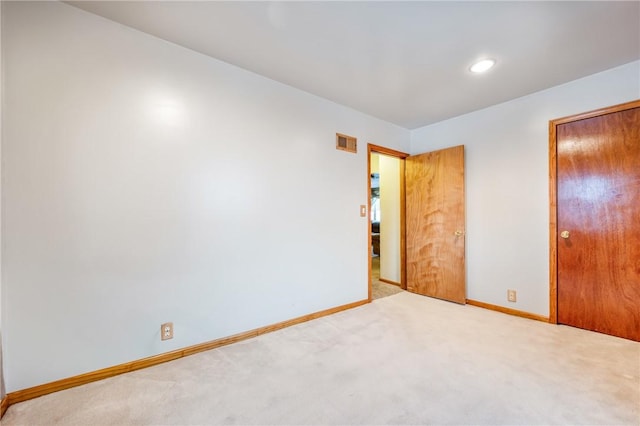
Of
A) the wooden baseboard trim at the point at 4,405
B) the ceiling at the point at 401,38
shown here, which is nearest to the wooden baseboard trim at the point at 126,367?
the wooden baseboard trim at the point at 4,405

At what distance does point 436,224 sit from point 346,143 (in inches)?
64.7

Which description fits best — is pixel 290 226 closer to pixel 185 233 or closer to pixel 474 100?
pixel 185 233

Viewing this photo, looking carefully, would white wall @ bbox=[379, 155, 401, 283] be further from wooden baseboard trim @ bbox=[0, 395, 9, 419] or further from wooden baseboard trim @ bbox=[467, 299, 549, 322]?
wooden baseboard trim @ bbox=[0, 395, 9, 419]

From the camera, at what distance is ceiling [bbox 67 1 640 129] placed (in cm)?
174

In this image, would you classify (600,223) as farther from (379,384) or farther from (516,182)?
(379,384)

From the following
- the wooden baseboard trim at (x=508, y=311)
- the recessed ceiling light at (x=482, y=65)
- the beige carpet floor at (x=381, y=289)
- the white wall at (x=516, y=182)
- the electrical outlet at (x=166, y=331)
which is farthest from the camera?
the beige carpet floor at (x=381, y=289)

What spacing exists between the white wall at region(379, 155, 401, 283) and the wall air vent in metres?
1.07

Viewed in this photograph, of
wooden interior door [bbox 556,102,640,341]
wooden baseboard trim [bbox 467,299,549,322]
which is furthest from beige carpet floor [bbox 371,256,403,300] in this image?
wooden interior door [bbox 556,102,640,341]

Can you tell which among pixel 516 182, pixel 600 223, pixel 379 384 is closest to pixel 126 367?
pixel 379 384

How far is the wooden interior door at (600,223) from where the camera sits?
2.35m

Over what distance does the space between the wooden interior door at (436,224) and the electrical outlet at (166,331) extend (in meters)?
3.09

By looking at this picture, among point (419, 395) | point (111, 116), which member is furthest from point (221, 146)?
point (419, 395)

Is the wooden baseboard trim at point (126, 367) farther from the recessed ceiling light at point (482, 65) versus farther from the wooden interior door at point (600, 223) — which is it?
the recessed ceiling light at point (482, 65)

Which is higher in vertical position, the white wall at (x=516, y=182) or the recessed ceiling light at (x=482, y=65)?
the recessed ceiling light at (x=482, y=65)
